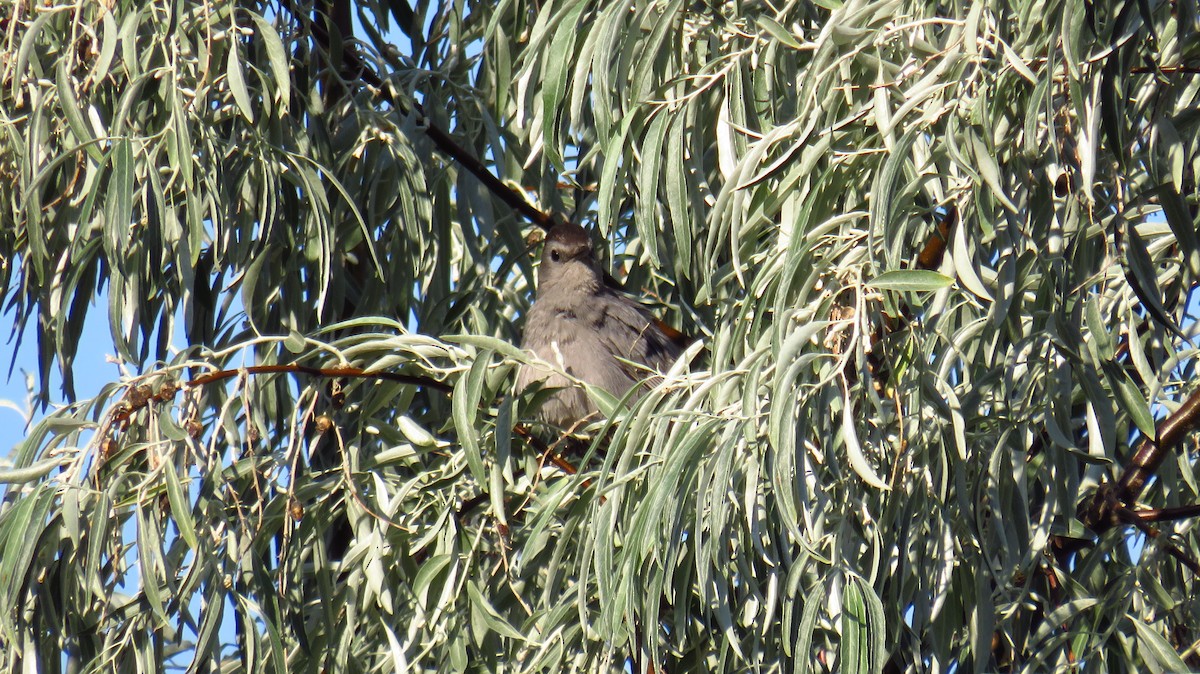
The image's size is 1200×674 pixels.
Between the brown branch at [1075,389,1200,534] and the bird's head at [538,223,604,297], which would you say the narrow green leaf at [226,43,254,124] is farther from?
the brown branch at [1075,389,1200,534]

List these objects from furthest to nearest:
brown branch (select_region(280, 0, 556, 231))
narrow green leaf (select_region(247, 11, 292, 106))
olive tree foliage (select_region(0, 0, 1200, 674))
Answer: brown branch (select_region(280, 0, 556, 231))
narrow green leaf (select_region(247, 11, 292, 106))
olive tree foliage (select_region(0, 0, 1200, 674))

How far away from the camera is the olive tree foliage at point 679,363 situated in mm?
1750

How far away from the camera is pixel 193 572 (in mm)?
2080

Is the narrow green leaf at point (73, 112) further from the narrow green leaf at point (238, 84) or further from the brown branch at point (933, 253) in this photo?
the brown branch at point (933, 253)

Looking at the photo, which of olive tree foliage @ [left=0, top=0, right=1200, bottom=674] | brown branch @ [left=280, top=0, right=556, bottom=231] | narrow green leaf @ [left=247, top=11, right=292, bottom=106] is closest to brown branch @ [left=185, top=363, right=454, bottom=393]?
olive tree foliage @ [left=0, top=0, right=1200, bottom=674]

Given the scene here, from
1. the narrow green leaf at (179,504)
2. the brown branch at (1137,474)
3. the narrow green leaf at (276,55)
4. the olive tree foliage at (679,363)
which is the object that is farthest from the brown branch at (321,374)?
the brown branch at (1137,474)

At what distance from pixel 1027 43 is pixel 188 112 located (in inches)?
51.0

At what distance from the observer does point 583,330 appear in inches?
142

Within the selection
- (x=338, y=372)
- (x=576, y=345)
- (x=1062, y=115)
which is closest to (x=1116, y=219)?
(x=1062, y=115)

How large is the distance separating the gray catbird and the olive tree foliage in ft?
2.38

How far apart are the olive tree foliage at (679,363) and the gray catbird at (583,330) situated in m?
0.72

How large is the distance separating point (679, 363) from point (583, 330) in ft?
5.37

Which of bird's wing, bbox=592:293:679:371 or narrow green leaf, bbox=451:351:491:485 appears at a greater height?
narrow green leaf, bbox=451:351:491:485

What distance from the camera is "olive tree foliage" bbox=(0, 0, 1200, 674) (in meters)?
1.75
